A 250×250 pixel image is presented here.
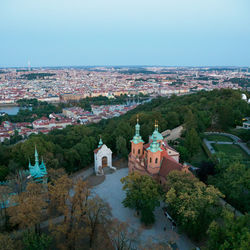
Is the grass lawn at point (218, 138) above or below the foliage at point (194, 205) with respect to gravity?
below

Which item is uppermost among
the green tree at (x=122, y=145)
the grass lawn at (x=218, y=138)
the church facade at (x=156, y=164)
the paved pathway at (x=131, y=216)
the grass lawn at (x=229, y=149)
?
the church facade at (x=156, y=164)

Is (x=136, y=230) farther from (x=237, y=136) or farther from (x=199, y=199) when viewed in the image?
(x=237, y=136)

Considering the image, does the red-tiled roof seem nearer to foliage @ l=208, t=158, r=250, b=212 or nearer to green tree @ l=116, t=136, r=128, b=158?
foliage @ l=208, t=158, r=250, b=212

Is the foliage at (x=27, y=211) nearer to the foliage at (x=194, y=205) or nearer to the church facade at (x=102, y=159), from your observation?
the foliage at (x=194, y=205)

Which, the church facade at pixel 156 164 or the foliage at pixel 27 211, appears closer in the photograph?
the foliage at pixel 27 211

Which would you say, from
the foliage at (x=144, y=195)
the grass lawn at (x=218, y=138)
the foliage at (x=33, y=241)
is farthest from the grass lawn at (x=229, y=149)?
the foliage at (x=33, y=241)

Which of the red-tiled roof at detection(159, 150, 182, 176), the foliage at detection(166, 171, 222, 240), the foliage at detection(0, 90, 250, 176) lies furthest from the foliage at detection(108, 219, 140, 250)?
the foliage at detection(0, 90, 250, 176)

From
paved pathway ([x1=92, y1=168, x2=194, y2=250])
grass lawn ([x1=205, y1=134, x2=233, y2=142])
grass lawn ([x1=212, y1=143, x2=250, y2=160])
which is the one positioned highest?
grass lawn ([x1=212, y1=143, x2=250, y2=160])

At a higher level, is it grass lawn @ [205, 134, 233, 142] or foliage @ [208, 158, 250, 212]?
foliage @ [208, 158, 250, 212]
